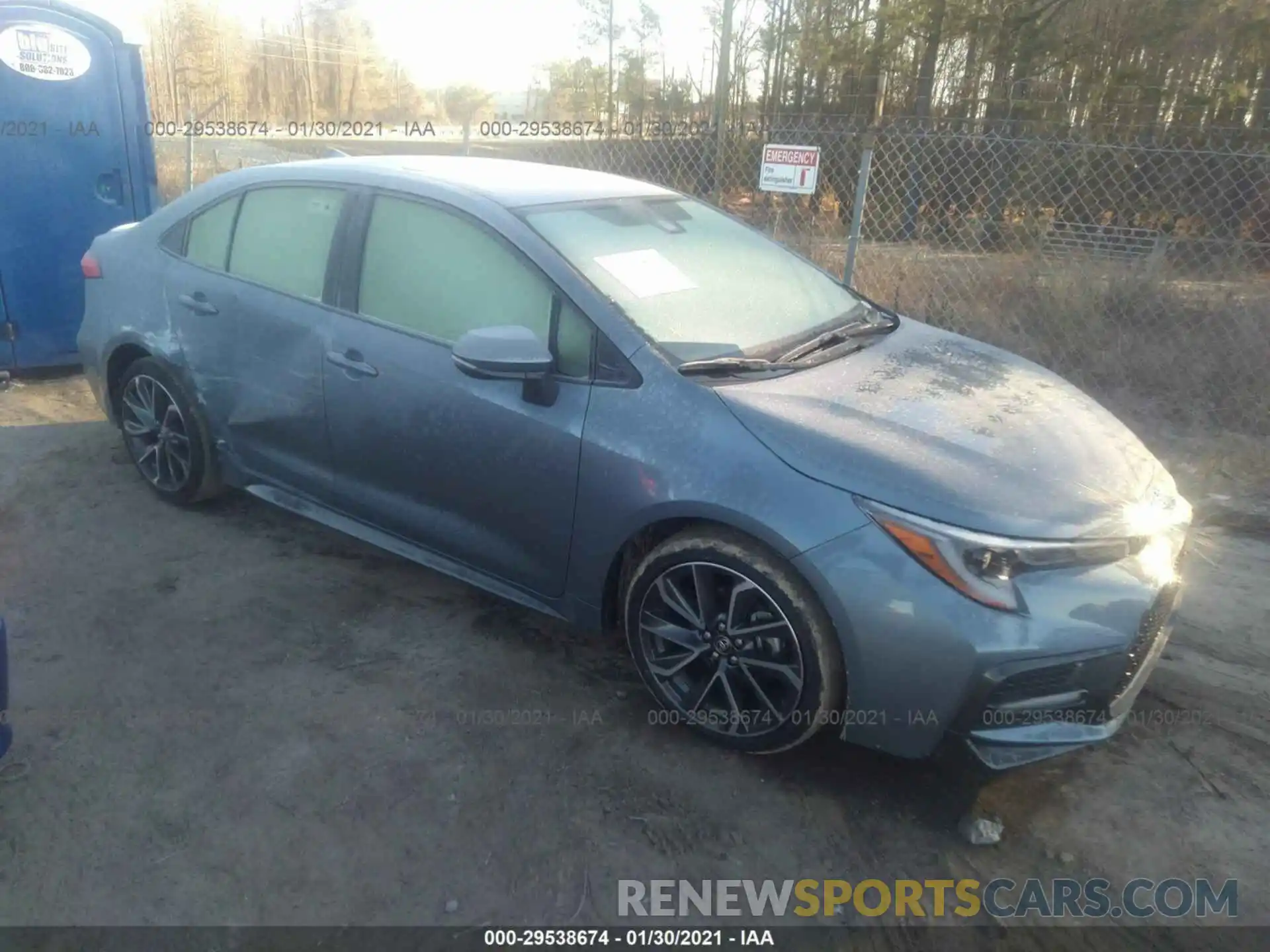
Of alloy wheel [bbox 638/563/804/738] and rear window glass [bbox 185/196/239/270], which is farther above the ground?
rear window glass [bbox 185/196/239/270]

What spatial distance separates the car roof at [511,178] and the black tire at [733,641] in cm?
140

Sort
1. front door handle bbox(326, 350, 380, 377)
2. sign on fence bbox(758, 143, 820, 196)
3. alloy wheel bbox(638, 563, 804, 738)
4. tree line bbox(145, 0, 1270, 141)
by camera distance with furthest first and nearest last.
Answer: tree line bbox(145, 0, 1270, 141), sign on fence bbox(758, 143, 820, 196), front door handle bbox(326, 350, 380, 377), alloy wheel bbox(638, 563, 804, 738)

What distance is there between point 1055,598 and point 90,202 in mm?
6206

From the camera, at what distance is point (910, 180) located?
26.0 feet

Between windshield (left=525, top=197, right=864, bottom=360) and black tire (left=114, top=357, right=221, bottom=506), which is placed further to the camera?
black tire (left=114, top=357, right=221, bottom=506)

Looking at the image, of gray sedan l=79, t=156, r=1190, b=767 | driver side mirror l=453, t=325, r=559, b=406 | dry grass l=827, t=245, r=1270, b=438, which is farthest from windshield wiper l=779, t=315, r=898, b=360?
dry grass l=827, t=245, r=1270, b=438

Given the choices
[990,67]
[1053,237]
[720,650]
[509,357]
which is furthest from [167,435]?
[990,67]

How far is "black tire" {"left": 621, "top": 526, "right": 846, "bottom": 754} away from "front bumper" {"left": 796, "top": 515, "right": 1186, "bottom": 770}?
0.08 meters

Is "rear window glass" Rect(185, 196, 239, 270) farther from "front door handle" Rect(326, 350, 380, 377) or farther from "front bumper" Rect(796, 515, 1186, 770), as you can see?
"front bumper" Rect(796, 515, 1186, 770)

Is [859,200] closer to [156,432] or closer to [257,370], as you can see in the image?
[257,370]

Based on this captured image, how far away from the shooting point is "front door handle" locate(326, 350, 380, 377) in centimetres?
337

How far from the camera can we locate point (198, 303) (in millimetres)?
3967

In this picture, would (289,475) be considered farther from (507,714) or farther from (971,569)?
(971,569)

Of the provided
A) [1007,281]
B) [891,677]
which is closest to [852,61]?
[1007,281]
